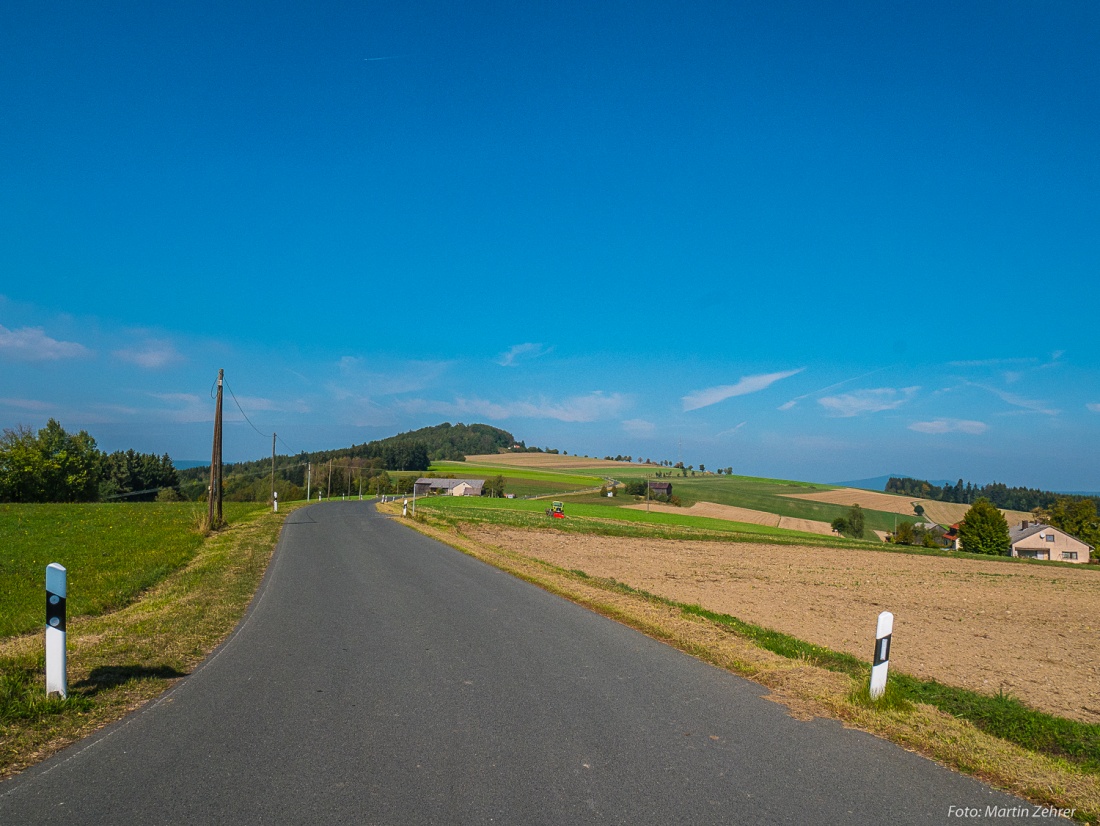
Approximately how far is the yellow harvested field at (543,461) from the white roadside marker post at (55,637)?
5231 inches

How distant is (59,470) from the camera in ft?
233

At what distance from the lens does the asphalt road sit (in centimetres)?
406

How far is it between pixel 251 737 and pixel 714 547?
3298 cm

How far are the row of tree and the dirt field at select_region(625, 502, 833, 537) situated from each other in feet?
205

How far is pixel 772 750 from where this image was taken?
5184mm

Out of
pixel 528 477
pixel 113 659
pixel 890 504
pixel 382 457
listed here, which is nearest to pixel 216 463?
pixel 113 659

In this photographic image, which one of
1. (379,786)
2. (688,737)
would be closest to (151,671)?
(379,786)

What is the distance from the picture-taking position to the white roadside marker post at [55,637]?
5945 mm

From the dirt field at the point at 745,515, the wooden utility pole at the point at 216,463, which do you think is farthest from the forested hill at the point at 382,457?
the wooden utility pole at the point at 216,463

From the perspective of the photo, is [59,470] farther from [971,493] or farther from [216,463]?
[971,493]

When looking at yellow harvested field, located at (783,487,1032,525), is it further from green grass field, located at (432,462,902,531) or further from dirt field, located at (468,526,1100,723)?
dirt field, located at (468,526,1100,723)

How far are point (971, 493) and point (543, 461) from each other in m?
105

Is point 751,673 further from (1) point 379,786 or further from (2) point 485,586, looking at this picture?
(2) point 485,586

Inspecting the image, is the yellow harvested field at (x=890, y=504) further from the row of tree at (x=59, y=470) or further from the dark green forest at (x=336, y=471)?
the row of tree at (x=59, y=470)
